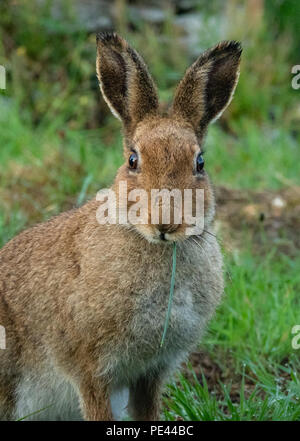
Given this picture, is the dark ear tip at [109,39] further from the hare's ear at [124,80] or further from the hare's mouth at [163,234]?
the hare's mouth at [163,234]

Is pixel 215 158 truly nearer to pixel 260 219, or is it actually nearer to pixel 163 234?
pixel 260 219

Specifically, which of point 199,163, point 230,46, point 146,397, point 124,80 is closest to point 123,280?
point 199,163

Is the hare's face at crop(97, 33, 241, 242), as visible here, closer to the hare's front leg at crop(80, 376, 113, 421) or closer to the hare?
the hare

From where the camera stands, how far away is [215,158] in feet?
27.5

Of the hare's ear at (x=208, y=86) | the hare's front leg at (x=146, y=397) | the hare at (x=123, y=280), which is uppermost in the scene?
the hare's ear at (x=208, y=86)

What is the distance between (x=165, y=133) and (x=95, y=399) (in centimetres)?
134

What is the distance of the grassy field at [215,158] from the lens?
4883mm

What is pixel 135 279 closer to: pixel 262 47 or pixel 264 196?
pixel 264 196

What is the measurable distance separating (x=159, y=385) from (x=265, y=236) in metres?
2.52

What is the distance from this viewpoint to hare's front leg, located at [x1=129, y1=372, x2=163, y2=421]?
4344 millimetres

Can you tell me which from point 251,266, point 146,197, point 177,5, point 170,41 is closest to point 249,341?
point 251,266

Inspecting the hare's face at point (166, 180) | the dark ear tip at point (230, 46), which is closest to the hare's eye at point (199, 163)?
the hare's face at point (166, 180)

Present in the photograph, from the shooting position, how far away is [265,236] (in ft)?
21.6

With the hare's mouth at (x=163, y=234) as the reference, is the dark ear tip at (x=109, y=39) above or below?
above
